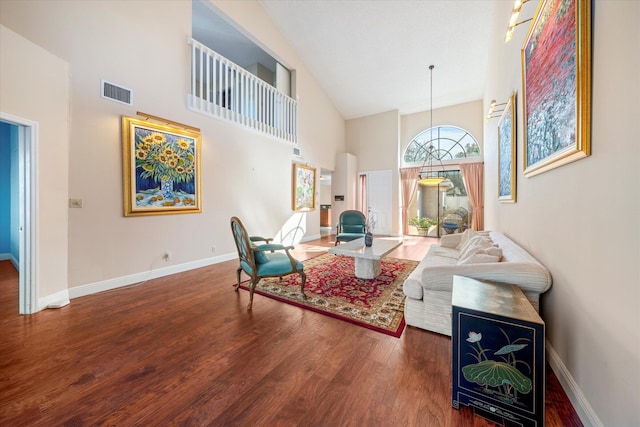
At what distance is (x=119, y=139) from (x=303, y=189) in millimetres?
4138

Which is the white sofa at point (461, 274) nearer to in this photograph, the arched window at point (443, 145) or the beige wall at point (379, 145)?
the beige wall at point (379, 145)

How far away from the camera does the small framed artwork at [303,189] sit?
6.27 meters

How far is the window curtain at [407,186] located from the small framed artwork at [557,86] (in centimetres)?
557

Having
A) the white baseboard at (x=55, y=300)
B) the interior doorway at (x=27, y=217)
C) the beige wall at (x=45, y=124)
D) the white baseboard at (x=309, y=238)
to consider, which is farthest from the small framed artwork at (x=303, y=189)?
the interior doorway at (x=27, y=217)

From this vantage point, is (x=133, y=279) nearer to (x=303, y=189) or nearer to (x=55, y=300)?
(x=55, y=300)

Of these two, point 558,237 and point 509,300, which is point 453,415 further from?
point 558,237

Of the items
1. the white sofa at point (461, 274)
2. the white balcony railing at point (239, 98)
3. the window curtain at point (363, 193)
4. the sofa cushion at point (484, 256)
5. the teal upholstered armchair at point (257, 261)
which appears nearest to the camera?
the white sofa at point (461, 274)

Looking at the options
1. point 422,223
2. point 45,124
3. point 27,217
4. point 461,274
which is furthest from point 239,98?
point 422,223

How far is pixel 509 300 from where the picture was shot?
4.65 feet

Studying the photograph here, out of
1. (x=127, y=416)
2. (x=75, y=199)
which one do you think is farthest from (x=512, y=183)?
(x=75, y=199)

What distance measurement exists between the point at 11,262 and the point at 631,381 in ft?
24.7


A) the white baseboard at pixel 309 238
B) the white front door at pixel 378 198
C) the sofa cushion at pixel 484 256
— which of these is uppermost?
the white front door at pixel 378 198

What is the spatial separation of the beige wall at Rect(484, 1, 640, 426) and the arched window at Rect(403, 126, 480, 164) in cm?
649

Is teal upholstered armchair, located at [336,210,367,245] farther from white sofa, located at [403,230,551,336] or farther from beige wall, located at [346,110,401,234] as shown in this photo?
white sofa, located at [403,230,551,336]
